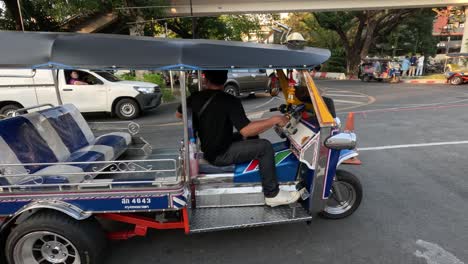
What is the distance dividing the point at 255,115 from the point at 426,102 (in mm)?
6974

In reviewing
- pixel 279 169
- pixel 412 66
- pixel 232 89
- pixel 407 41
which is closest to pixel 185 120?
pixel 279 169

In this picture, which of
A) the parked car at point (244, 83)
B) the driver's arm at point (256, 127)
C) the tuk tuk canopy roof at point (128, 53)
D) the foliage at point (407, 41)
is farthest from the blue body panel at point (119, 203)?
the foliage at point (407, 41)

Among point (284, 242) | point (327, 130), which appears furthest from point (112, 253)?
point (327, 130)

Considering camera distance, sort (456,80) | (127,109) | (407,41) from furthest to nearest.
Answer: (407,41), (456,80), (127,109)

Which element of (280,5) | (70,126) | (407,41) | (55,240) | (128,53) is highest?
(280,5)

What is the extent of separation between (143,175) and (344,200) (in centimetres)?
236

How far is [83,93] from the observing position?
9.35 m

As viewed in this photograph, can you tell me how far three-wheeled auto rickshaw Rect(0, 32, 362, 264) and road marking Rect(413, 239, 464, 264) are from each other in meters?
0.79

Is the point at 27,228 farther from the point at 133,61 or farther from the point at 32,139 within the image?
the point at 133,61

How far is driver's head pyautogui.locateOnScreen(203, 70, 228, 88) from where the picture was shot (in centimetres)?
305

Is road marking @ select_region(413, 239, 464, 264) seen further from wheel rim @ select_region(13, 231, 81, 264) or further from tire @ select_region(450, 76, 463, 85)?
tire @ select_region(450, 76, 463, 85)

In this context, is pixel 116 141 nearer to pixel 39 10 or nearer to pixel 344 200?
pixel 344 200

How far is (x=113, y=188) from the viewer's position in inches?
105

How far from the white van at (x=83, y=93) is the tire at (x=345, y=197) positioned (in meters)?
7.85
